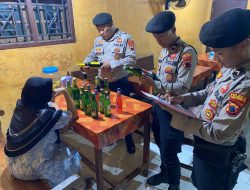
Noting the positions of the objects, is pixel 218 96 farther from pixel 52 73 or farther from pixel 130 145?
pixel 52 73

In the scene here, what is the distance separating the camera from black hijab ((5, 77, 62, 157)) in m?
1.23

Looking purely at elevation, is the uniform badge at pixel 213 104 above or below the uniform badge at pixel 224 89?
below

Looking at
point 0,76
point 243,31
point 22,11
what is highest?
point 22,11

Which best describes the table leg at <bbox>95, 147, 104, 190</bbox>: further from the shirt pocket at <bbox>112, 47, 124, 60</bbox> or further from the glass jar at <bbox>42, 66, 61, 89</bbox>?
the shirt pocket at <bbox>112, 47, 124, 60</bbox>

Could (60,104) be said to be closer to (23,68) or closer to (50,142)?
(50,142)

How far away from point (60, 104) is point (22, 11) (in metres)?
1.32

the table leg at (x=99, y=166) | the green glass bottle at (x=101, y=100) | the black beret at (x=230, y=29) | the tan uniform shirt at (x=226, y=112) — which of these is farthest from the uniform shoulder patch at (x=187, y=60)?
the table leg at (x=99, y=166)

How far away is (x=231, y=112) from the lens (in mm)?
897

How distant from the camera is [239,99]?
2.88ft

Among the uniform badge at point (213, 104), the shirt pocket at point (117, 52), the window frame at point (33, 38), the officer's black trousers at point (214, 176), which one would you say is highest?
the window frame at point (33, 38)

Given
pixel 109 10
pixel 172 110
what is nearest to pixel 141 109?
pixel 172 110

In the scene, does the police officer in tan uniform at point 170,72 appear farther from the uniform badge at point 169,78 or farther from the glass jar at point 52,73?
the glass jar at point 52,73

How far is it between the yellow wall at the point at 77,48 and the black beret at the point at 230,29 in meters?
2.18

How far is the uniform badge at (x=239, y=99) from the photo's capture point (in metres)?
0.87
